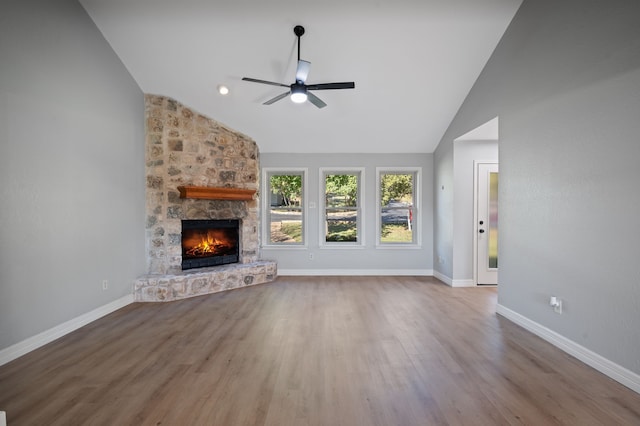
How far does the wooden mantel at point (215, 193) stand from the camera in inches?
184

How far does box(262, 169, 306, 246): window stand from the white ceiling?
1082 millimetres

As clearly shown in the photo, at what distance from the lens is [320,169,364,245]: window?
6.14 meters

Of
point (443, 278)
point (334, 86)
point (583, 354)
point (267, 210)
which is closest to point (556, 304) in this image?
point (583, 354)

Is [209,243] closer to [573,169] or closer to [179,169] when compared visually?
[179,169]

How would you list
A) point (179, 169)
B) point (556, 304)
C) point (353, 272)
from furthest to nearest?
point (353, 272) → point (179, 169) → point (556, 304)

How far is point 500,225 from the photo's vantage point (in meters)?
3.74

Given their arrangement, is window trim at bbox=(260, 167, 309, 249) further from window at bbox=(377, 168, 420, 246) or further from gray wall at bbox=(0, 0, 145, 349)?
gray wall at bbox=(0, 0, 145, 349)

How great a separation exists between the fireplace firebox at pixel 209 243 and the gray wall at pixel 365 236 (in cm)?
70

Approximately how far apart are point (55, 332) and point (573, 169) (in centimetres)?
512

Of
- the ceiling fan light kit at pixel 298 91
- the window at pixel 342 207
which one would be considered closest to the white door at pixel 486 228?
the window at pixel 342 207

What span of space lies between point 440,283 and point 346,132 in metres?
3.13

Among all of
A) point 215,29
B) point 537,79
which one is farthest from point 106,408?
point 537,79

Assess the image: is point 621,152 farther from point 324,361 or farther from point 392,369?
point 324,361

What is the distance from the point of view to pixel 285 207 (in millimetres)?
6152
